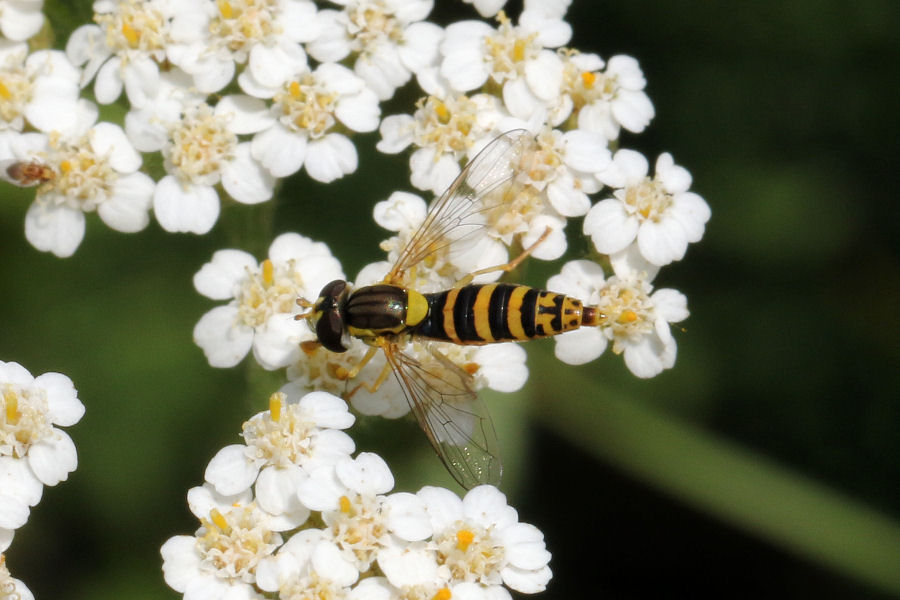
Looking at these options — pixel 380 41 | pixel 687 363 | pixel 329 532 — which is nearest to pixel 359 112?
pixel 380 41

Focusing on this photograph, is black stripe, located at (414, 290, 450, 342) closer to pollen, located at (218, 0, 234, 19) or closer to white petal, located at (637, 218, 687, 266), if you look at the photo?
white petal, located at (637, 218, 687, 266)

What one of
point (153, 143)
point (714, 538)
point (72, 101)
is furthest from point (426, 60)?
point (714, 538)

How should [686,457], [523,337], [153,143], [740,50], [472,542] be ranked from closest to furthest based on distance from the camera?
[472,542] → [523,337] → [153,143] → [686,457] → [740,50]

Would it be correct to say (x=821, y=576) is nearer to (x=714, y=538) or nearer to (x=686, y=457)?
(x=714, y=538)

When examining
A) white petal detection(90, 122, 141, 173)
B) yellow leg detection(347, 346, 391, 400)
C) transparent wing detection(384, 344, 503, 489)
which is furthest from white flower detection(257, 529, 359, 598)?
white petal detection(90, 122, 141, 173)

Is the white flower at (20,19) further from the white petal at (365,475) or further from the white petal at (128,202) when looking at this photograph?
the white petal at (365,475)

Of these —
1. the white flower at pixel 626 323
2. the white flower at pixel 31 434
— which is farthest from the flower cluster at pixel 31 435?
the white flower at pixel 626 323
